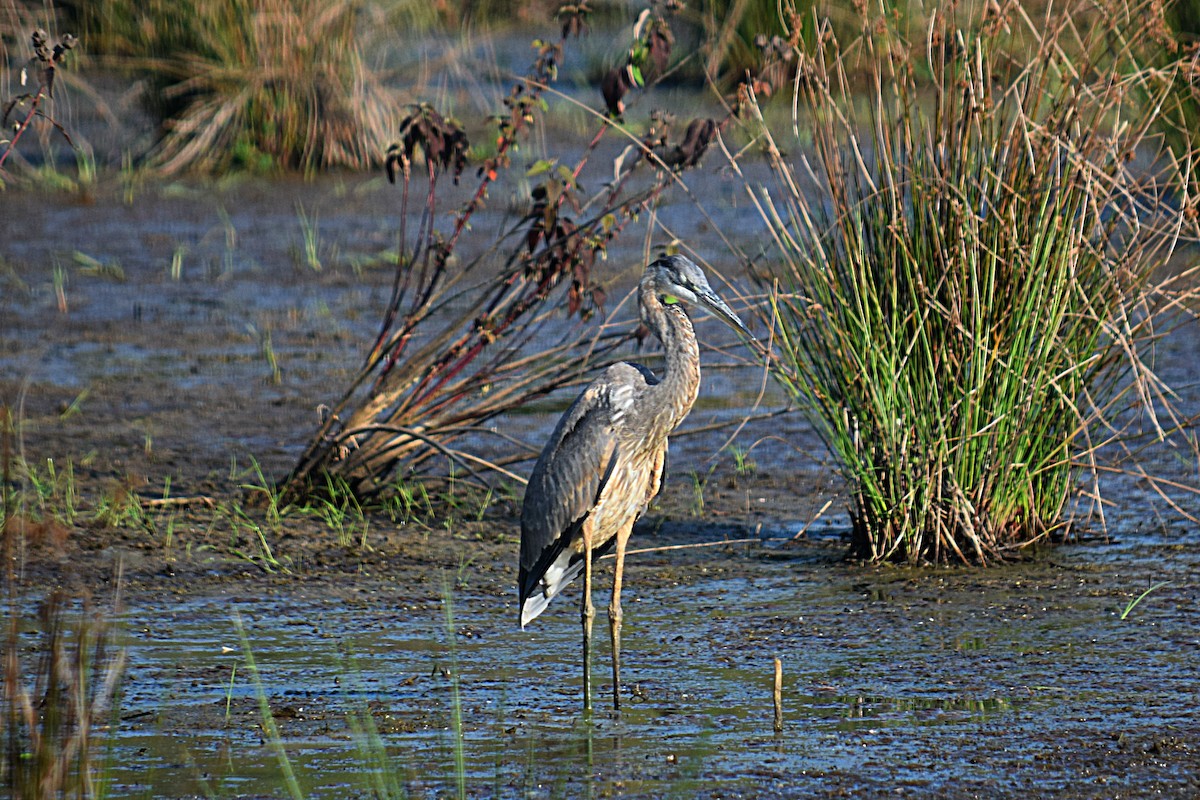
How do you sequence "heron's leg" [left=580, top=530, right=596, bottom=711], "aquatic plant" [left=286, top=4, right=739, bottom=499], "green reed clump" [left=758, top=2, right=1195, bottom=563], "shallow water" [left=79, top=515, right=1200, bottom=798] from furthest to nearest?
"aquatic plant" [left=286, top=4, right=739, bottom=499] → "green reed clump" [left=758, top=2, right=1195, bottom=563] → "heron's leg" [left=580, top=530, right=596, bottom=711] → "shallow water" [left=79, top=515, right=1200, bottom=798]

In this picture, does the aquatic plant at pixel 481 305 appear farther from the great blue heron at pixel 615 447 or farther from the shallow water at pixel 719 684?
the great blue heron at pixel 615 447

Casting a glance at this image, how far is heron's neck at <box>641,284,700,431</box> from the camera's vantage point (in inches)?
208

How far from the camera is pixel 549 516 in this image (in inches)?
211

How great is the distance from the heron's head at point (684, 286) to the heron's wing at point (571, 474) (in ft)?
0.89

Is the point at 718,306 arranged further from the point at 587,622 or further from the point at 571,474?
the point at 587,622

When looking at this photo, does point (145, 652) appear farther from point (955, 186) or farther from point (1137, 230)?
point (1137, 230)

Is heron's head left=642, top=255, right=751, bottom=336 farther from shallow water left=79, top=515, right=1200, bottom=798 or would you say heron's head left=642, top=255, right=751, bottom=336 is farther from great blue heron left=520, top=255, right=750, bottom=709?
shallow water left=79, top=515, right=1200, bottom=798

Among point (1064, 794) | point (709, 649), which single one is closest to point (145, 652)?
point (709, 649)

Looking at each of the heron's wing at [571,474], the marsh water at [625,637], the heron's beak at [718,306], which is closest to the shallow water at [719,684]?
the marsh water at [625,637]

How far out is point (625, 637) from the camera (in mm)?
5641

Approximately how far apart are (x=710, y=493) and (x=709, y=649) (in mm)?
1936

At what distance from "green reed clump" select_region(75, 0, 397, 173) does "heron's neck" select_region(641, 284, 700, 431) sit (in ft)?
25.7

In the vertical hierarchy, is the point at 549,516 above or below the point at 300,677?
above

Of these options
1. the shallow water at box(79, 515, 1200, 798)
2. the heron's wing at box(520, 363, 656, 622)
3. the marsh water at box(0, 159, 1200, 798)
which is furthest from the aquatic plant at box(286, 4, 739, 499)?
the heron's wing at box(520, 363, 656, 622)
